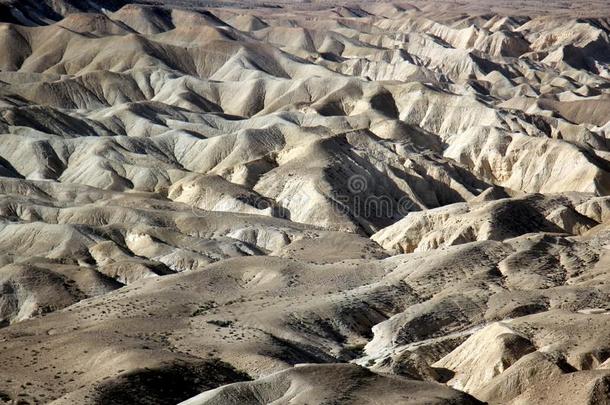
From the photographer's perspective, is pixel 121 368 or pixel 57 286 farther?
pixel 57 286

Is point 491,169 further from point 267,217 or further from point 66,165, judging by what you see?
point 66,165

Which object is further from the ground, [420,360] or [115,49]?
[420,360]

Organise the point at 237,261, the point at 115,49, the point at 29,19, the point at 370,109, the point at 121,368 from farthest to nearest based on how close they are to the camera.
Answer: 1. the point at 29,19
2. the point at 115,49
3. the point at 370,109
4. the point at 237,261
5. the point at 121,368

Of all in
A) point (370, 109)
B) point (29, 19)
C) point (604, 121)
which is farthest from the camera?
point (29, 19)

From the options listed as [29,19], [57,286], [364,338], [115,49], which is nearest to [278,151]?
[57,286]

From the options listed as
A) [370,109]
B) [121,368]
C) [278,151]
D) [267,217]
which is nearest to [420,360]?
[121,368]

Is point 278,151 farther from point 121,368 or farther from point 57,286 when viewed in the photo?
point 121,368
